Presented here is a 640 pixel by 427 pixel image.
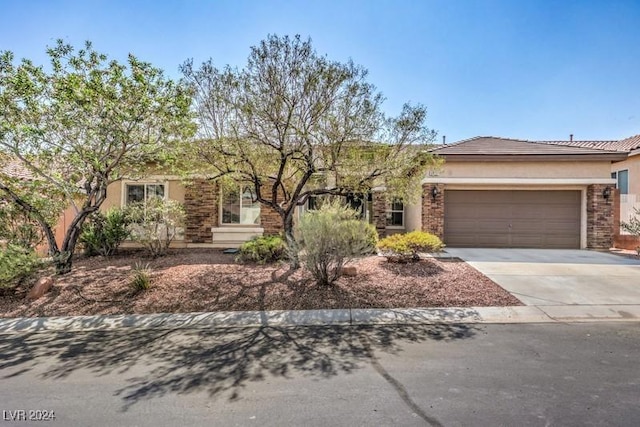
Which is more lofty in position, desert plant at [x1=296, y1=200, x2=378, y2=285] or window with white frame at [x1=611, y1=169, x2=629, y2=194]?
window with white frame at [x1=611, y1=169, x2=629, y2=194]

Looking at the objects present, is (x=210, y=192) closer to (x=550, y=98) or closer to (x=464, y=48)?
(x=464, y=48)

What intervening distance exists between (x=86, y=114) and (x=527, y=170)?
14.0 m

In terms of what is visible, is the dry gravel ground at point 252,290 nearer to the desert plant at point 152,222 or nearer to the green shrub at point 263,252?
the green shrub at point 263,252

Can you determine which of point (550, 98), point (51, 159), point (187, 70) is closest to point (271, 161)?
point (187, 70)

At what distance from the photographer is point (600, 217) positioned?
44.0ft

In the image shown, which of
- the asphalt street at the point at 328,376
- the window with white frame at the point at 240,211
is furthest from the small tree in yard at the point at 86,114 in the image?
the window with white frame at the point at 240,211

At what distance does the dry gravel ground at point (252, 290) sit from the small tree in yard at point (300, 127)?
1273mm

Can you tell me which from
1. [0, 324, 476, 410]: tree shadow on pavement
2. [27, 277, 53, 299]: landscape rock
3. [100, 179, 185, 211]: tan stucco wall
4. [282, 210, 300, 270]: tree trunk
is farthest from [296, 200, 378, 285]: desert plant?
[100, 179, 185, 211]: tan stucco wall

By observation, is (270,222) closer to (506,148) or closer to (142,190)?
(142,190)

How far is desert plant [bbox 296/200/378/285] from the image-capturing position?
307 inches

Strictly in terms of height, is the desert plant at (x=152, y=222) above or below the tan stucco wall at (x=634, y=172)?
below

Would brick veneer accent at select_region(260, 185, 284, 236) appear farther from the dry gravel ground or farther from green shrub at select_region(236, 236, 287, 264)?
the dry gravel ground

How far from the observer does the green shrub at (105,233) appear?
11.9 meters

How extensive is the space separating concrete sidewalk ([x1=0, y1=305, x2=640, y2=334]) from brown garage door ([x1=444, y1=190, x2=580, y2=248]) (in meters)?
7.02
